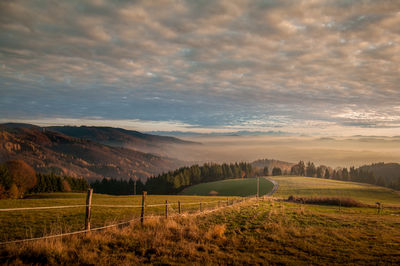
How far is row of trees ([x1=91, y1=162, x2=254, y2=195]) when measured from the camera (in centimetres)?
12019

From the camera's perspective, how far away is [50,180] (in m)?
86.6

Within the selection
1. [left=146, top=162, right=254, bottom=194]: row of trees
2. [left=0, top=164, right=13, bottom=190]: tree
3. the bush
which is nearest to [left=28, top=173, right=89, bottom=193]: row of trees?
the bush

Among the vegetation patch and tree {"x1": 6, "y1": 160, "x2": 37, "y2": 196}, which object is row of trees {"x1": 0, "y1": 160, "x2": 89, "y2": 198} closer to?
tree {"x1": 6, "y1": 160, "x2": 37, "y2": 196}

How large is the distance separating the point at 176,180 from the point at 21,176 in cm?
6649

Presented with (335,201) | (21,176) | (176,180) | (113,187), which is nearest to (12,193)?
(21,176)

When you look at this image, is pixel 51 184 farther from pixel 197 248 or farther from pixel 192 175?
pixel 197 248

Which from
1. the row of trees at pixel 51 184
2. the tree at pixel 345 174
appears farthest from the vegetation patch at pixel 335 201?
the tree at pixel 345 174

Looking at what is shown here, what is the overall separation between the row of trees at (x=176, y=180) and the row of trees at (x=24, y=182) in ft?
65.8

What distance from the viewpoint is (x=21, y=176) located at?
7306 cm

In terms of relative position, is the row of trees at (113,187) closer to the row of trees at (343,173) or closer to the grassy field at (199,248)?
the grassy field at (199,248)

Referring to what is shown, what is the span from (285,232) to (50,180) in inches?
3643

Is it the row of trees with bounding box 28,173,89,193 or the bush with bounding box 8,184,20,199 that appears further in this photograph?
the row of trees with bounding box 28,173,89,193

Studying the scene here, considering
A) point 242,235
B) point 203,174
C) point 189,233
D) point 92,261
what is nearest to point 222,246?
point 189,233

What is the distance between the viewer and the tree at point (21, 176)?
71.6 metres
